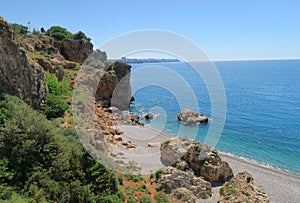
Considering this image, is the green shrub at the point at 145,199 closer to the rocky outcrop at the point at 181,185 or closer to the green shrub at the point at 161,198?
the green shrub at the point at 161,198

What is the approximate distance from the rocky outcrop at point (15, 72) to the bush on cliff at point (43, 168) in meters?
3.73

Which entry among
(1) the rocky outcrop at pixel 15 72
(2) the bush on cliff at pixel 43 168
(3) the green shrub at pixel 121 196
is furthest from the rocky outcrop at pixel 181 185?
(1) the rocky outcrop at pixel 15 72

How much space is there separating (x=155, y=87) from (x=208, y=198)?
81.0 meters

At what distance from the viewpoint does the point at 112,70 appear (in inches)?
2083

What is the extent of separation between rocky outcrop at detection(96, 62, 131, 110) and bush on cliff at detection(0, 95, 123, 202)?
32874 millimetres

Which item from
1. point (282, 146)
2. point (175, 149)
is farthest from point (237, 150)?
point (175, 149)

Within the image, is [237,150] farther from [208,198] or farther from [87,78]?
[87,78]

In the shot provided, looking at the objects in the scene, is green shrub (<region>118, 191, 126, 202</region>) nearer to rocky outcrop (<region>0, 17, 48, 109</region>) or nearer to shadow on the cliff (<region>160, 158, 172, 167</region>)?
shadow on the cliff (<region>160, 158, 172, 167</region>)

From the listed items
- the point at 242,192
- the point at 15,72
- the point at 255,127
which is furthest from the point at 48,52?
the point at 242,192

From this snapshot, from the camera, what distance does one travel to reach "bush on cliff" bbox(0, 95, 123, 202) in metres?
12.6

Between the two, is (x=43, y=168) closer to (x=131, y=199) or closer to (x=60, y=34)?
(x=131, y=199)

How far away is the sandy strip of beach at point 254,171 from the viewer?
21938mm

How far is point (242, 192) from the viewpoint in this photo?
749 inches

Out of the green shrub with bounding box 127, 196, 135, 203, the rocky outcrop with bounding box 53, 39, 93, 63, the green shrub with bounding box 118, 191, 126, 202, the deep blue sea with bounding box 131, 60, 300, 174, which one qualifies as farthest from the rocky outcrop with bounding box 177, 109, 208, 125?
the rocky outcrop with bounding box 53, 39, 93, 63
